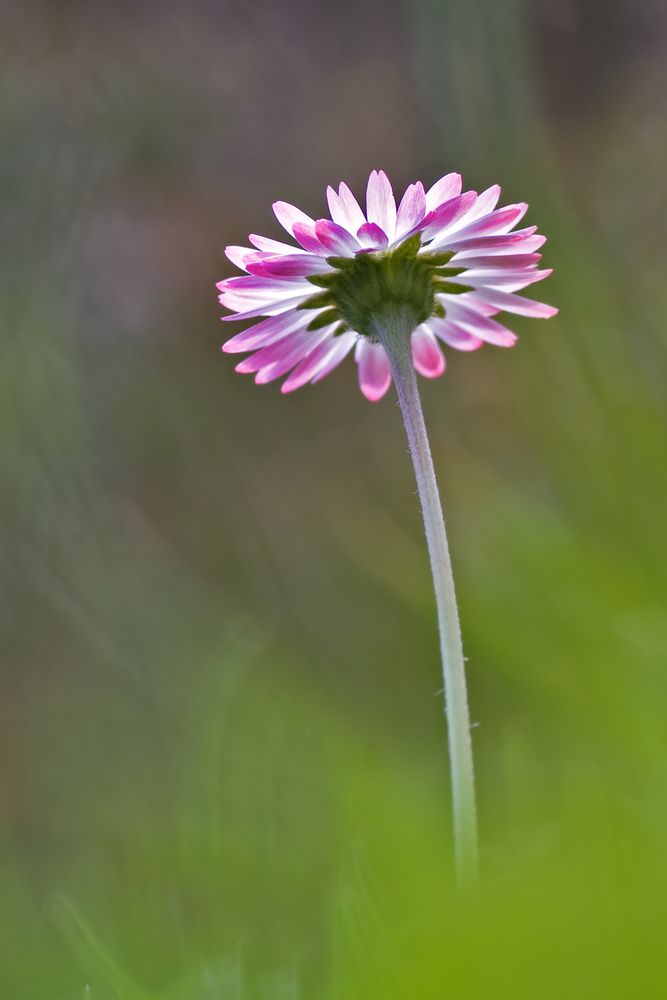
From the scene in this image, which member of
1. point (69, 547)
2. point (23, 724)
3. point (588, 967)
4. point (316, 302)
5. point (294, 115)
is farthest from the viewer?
point (294, 115)

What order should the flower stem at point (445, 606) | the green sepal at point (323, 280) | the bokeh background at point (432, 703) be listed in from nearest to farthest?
the bokeh background at point (432, 703) → the flower stem at point (445, 606) → the green sepal at point (323, 280)

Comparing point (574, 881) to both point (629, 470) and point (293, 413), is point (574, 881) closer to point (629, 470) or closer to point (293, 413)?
point (629, 470)

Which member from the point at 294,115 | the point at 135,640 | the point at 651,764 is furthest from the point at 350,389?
the point at 651,764

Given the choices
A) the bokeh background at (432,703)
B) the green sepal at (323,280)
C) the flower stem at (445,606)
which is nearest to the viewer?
the bokeh background at (432,703)

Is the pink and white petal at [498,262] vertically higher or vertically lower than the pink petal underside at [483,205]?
lower

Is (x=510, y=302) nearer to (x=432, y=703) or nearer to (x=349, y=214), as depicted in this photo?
(x=349, y=214)

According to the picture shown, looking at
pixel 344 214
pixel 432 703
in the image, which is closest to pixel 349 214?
pixel 344 214
